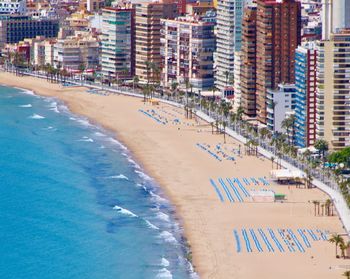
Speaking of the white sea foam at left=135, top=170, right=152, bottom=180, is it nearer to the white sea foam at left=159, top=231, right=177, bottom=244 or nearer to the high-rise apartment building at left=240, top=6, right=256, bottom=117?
the white sea foam at left=159, top=231, right=177, bottom=244

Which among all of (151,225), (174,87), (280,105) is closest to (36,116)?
(174,87)

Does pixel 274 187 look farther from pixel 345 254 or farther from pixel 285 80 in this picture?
pixel 285 80

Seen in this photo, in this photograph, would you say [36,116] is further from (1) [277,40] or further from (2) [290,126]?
(2) [290,126]

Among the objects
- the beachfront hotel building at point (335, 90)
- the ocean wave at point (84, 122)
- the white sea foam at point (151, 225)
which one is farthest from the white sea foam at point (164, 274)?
the ocean wave at point (84, 122)

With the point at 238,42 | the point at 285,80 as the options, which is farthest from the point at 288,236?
the point at 238,42

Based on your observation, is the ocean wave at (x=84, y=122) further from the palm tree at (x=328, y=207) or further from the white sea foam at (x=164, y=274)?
the white sea foam at (x=164, y=274)

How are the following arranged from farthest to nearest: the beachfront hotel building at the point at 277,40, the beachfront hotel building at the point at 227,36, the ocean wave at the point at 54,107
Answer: the beachfront hotel building at the point at 227,36, the ocean wave at the point at 54,107, the beachfront hotel building at the point at 277,40
